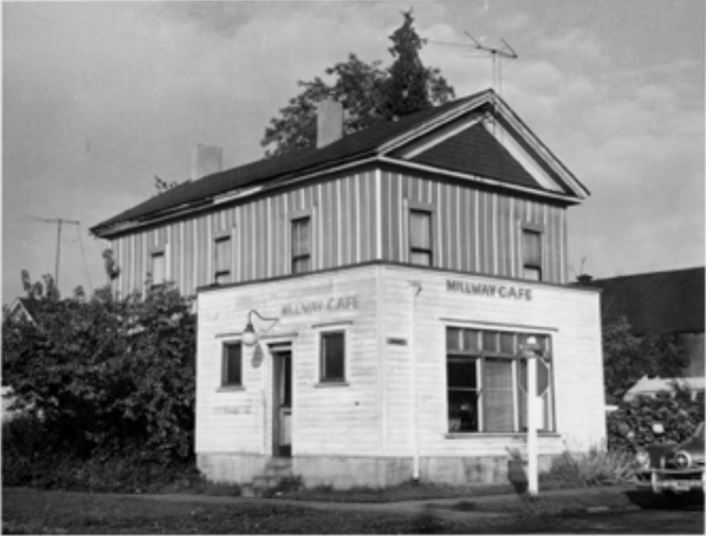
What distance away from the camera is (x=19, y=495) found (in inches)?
907

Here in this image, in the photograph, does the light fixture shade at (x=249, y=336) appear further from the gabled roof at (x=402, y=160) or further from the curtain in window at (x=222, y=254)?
the gabled roof at (x=402, y=160)

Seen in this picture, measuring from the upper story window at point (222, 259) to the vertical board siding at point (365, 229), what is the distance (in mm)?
191

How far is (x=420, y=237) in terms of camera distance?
25.6 meters

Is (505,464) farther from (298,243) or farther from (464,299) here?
(298,243)

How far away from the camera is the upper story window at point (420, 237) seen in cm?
2542

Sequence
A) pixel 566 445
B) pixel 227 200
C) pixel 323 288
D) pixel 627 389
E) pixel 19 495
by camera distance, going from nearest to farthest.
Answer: pixel 19 495
pixel 323 288
pixel 566 445
pixel 227 200
pixel 627 389

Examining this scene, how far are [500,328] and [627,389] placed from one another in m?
20.1

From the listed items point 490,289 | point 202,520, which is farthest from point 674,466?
point 202,520

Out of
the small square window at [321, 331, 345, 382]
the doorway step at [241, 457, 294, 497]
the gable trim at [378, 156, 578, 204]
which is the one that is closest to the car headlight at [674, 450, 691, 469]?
the small square window at [321, 331, 345, 382]

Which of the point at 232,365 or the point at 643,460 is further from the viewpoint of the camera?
the point at 232,365

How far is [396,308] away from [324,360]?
204 cm

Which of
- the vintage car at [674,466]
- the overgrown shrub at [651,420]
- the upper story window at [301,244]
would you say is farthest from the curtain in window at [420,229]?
the overgrown shrub at [651,420]

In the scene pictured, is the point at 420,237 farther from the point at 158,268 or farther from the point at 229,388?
the point at 158,268

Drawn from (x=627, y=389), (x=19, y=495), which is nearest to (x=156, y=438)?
(x=19, y=495)
